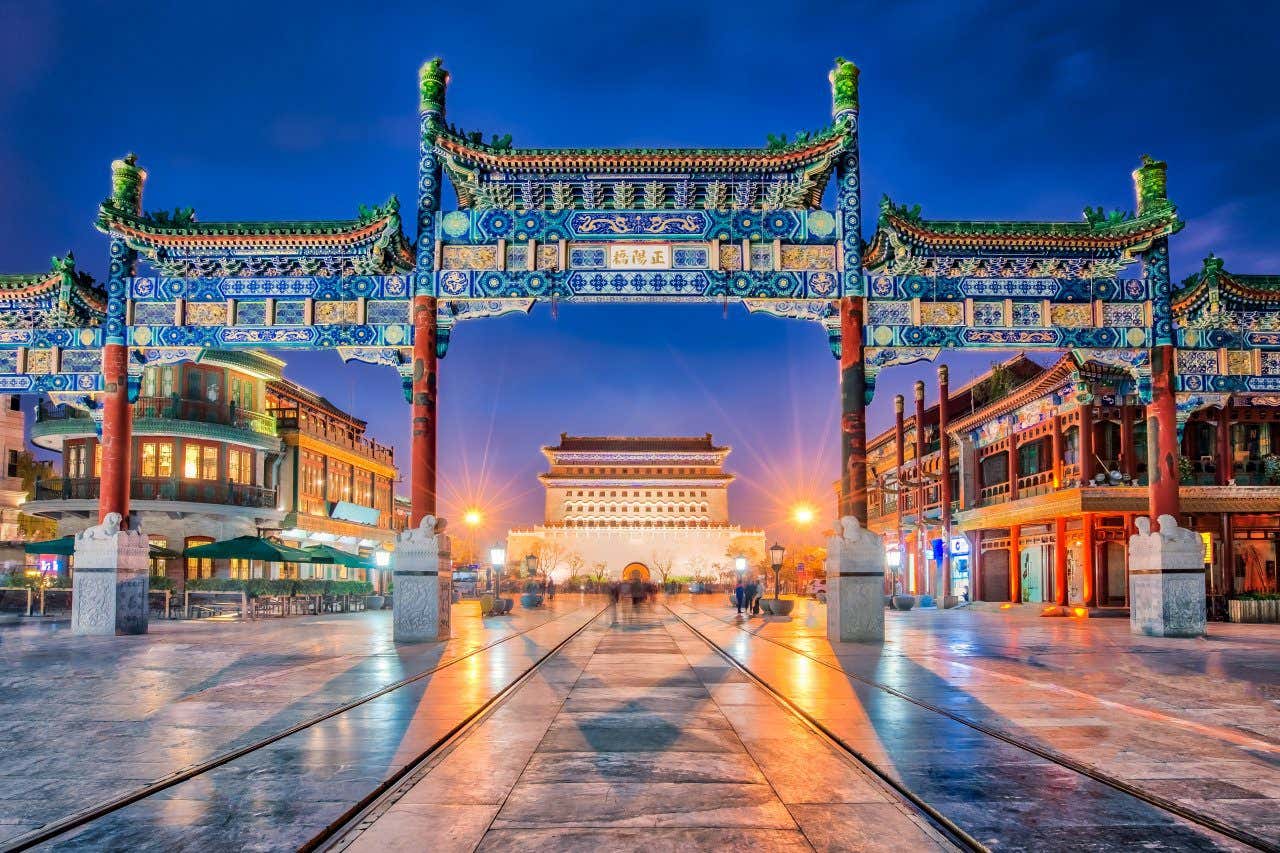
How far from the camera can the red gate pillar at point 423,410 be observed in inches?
861

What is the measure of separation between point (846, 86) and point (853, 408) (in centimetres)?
723

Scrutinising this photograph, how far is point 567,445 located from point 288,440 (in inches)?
2354

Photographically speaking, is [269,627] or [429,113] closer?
[429,113]

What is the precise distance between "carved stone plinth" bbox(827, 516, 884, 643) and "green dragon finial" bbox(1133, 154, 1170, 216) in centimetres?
1034

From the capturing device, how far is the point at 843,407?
2236 cm

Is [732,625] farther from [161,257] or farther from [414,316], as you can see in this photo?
[161,257]

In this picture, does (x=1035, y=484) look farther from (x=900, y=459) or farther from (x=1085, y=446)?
(x=900, y=459)

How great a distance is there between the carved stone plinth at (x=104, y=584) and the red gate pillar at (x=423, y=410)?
642cm

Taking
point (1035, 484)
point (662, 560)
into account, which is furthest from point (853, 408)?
point (662, 560)

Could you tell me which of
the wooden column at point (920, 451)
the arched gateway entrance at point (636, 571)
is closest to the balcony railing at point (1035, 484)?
the wooden column at point (920, 451)

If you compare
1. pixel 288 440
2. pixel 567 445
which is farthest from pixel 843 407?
pixel 567 445

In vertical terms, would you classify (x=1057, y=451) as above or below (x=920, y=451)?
below

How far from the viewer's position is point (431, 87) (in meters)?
23.3

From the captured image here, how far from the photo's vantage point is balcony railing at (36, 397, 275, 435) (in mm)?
43219
